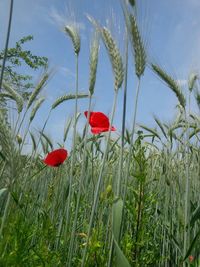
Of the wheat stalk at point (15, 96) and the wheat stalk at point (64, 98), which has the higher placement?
the wheat stalk at point (64, 98)

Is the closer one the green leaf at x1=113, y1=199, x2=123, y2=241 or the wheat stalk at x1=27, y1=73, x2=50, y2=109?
the green leaf at x1=113, y1=199, x2=123, y2=241

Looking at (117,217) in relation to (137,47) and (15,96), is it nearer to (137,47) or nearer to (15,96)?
(137,47)

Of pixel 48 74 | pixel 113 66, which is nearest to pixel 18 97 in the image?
pixel 48 74

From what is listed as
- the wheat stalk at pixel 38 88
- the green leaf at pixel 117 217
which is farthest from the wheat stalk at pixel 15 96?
the green leaf at pixel 117 217

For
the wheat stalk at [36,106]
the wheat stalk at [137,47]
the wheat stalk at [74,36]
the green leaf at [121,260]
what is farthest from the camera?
the wheat stalk at [36,106]

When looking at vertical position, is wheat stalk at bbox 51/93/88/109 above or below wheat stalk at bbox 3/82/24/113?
above

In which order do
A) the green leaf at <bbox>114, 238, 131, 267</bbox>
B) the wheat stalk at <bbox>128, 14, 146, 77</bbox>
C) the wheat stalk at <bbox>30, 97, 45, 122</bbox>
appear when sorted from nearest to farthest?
the green leaf at <bbox>114, 238, 131, 267</bbox> < the wheat stalk at <bbox>128, 14, 146, 77</bbox> < the wheat stalk at <bbox>30, 97, 45, 122</bbox>

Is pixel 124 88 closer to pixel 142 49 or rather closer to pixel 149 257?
pixel 142 49

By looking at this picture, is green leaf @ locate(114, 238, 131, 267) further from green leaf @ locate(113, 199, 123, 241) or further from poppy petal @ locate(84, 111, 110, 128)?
poppy petal @ locate(84, 111, 110, 128)

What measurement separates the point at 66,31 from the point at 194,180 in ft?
3.78

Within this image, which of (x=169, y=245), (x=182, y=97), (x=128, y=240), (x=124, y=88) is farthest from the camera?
(x=169, y=245)

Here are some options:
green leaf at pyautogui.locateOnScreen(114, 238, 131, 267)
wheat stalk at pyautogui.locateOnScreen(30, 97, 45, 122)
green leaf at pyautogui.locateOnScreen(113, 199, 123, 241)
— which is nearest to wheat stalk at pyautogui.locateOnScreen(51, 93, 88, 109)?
wheat stalk at pyautogui.locateOnScreen(30, 97, 45, 122)

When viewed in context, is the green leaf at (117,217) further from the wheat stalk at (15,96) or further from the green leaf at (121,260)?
the wheat stalk at (15,96)

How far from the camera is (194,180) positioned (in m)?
2.04
